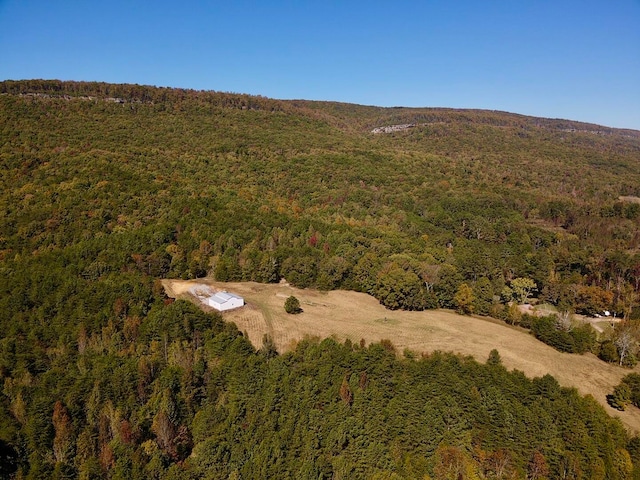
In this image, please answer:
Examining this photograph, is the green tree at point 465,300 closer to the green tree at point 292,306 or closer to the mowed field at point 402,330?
the mowed field at point 402,330

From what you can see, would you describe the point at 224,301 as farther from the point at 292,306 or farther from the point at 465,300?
the point at 465,300

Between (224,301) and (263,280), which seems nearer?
(224,301)

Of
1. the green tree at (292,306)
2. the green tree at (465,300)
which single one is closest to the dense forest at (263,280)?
the green tree at (465,300)

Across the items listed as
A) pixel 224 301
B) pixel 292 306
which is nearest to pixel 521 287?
pixel 292 306

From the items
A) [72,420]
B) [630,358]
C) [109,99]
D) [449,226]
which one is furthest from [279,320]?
[109,99]

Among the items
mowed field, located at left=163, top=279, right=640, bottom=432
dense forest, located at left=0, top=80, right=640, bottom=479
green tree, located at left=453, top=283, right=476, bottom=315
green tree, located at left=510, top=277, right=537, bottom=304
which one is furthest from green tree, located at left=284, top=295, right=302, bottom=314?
green tree, located at left=510, top=277, right=537, bottom=304

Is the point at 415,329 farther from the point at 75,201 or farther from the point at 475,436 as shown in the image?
the point at 75,201
